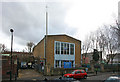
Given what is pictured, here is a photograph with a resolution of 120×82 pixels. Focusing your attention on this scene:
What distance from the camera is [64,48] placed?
31.6 metres

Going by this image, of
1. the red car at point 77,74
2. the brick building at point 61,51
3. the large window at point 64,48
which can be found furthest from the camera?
the large window at point 64,48

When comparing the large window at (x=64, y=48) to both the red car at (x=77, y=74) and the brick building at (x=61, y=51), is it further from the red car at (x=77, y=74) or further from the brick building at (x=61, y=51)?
Result: the red car at (x=77, y=74)

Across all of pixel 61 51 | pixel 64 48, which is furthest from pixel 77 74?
pixel 64 48

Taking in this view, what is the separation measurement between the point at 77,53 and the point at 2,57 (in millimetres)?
19591

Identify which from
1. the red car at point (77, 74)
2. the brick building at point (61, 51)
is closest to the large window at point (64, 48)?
the brick building at point (61, 51)

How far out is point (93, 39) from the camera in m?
45.2

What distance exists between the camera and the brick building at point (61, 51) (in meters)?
29.6

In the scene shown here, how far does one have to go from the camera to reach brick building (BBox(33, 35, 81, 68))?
29.6 metres

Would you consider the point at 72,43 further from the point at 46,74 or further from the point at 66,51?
the point at 46,74

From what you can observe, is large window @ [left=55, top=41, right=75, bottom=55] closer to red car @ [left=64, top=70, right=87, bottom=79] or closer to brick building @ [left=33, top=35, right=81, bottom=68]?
brick building @ [left=33, top=35, right=81, bottom=68]

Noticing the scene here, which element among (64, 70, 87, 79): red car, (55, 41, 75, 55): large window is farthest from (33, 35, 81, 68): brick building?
(64, 70, 87, 79): red car

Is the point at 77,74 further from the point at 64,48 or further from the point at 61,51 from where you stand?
the point at 64,48

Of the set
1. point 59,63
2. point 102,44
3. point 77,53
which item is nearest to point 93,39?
point 102,44

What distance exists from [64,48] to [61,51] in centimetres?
124
